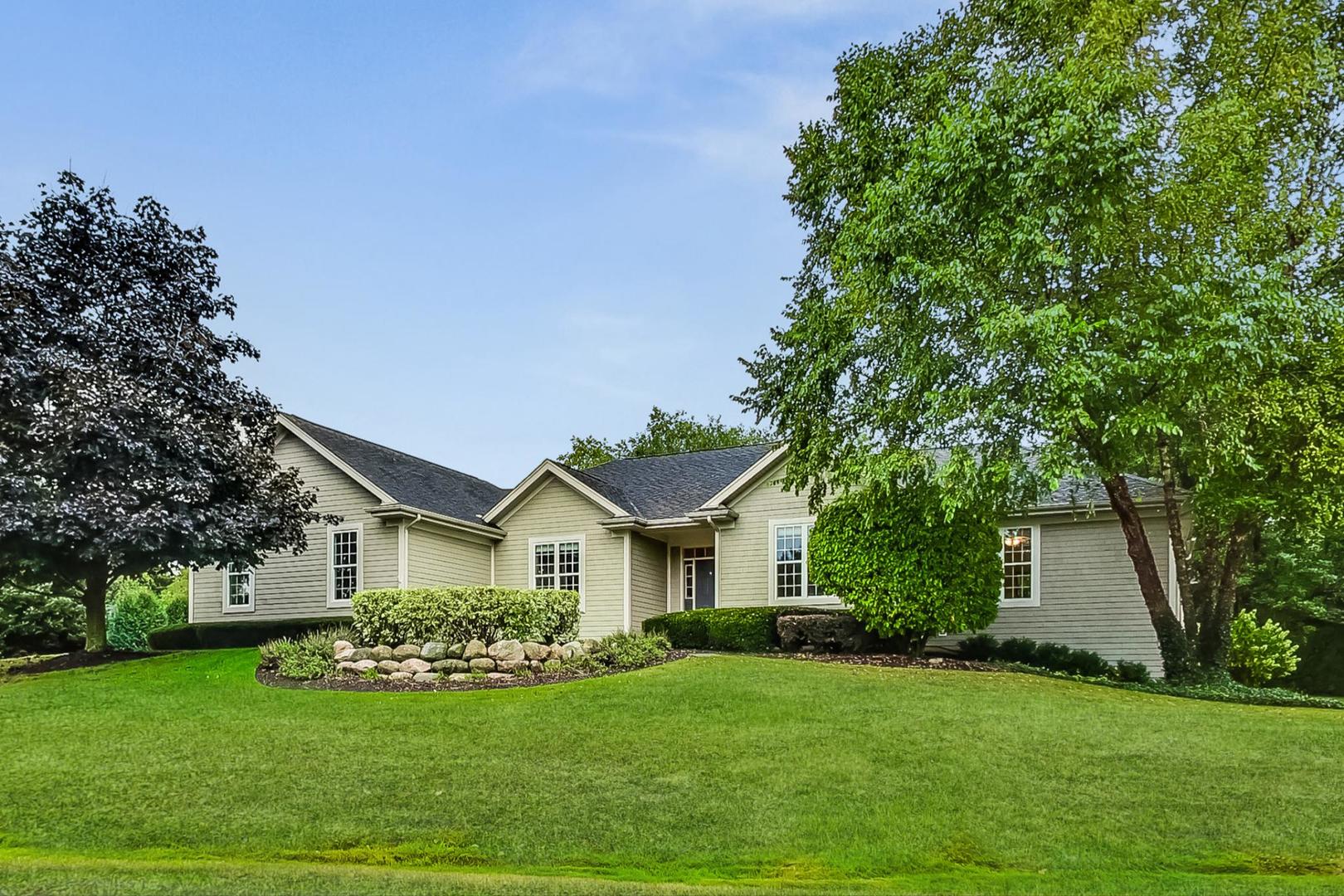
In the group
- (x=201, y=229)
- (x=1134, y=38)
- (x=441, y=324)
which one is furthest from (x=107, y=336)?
(x=1134, y=38)

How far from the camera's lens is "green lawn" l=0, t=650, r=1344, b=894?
705 cm

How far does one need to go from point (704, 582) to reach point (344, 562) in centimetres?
857

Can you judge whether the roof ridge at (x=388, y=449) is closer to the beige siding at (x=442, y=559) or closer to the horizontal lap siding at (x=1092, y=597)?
the beige siding at (x=442, y=559)

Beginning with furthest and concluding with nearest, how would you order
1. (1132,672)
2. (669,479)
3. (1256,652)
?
(669,479) → (1256,652) → (1132,672)

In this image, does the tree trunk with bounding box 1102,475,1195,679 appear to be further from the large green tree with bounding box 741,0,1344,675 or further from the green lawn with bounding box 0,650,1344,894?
the green lawn with bounding box 0,650,1344,894

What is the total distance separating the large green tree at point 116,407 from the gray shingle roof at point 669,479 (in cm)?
807

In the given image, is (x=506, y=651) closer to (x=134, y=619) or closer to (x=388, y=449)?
(x=388, y=449)

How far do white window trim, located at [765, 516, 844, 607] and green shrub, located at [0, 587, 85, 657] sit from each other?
1672 cm

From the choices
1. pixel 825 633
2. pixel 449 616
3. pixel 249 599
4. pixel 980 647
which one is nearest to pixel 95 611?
pixel 249 599

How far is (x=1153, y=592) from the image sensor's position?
53.6 feet

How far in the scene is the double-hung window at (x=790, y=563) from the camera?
68.4 feet

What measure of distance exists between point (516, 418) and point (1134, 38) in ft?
72.9

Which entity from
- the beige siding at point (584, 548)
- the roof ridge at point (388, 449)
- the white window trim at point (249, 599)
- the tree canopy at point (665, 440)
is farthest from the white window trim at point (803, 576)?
the tree canopy at point (665, 440)

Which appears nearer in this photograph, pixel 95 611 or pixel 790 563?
pixel 95 611
